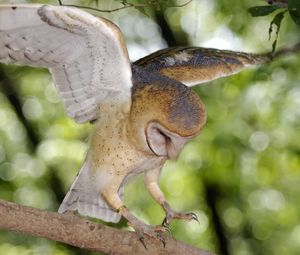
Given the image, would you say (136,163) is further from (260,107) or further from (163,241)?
(260,107)

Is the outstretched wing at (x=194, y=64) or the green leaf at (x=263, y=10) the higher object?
the green leaf at (x=263, y=10)

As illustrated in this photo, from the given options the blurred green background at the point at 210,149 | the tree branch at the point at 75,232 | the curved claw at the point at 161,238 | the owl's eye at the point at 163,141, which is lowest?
the blurred green background at the point at 210,149

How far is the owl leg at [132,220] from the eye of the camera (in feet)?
12.6

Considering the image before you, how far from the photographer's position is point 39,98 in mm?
9664

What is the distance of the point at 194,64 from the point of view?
4348mm

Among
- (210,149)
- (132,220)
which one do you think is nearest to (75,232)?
(132,220)

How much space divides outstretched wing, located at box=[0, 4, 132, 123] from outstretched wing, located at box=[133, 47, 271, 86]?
15.1 inches

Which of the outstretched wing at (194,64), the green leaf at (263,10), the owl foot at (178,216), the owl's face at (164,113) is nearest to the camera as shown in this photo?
the owl's face at (164,113)

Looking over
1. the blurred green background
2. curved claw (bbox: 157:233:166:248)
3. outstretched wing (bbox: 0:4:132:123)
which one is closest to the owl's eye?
outstretched wing (bbox: 0:4:132:123)

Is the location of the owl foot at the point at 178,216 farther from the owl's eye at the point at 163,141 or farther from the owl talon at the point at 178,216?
the owl's eye at the point at 163,141

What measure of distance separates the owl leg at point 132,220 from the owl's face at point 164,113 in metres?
0.35

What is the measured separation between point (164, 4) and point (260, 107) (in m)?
4.54

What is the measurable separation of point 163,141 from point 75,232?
2.15 ft

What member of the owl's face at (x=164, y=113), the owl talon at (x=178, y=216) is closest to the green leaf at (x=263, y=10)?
the owl's face at (x=164, y=113)
